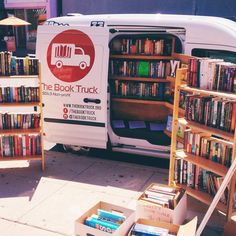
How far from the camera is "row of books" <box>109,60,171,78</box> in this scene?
22.1 feet

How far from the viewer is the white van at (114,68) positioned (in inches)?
231

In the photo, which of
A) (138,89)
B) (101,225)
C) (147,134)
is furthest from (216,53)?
(101,225)

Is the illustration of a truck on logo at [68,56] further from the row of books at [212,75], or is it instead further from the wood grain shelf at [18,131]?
the row of books at [212,75]

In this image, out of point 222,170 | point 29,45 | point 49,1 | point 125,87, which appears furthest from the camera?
point 29,45

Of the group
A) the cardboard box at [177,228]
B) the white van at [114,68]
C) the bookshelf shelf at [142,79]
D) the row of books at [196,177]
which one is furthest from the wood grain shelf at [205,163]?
the bookshelf shelf at [142,79]

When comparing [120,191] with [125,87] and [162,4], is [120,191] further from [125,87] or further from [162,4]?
[162,4]

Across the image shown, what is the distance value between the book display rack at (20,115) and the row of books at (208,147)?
253 cm

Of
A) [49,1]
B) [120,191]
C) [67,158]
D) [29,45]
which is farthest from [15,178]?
[29,45]

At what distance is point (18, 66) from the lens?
19.5ft

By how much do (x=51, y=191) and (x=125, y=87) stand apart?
8.32 feet

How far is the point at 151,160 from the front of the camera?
6.92 m

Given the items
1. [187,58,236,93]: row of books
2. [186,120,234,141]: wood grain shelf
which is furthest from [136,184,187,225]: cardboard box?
[187,58,236,93]: row of books

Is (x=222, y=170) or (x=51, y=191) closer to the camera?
(x=222, y=170)

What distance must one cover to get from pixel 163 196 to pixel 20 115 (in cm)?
294
